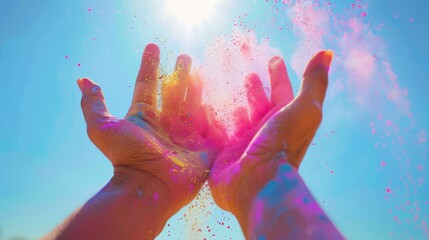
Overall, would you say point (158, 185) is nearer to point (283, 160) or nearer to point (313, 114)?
point (283, 160)

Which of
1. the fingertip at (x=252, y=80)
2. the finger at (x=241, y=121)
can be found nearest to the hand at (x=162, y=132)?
the finger at (x=241, y=121)

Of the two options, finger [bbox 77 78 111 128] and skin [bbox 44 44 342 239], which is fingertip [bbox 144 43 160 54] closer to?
skin [bbox 44 44 342 239]

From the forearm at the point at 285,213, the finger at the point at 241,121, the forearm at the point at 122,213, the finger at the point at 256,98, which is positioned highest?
the finger at the point at 256,98

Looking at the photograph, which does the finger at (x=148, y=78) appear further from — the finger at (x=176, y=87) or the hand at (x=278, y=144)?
the hand at (x=278, y=144)

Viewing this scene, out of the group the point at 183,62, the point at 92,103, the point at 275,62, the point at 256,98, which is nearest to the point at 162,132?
the point at 92,103

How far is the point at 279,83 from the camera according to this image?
3.71 metres

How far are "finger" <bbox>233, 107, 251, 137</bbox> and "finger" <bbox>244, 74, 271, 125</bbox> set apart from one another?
0.07 metres

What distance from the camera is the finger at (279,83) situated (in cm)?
351

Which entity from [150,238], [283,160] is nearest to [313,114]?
[283,160]

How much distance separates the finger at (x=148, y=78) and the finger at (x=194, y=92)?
0.46 m

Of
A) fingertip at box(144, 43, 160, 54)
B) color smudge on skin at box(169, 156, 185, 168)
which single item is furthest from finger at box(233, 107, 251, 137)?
fingertip at box(144, 43, 160, 54)

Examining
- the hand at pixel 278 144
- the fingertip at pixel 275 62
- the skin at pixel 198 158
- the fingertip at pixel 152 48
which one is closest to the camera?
the skin at pixel 198 158

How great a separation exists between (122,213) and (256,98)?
6.83 ft

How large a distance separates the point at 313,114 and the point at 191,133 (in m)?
1.84
